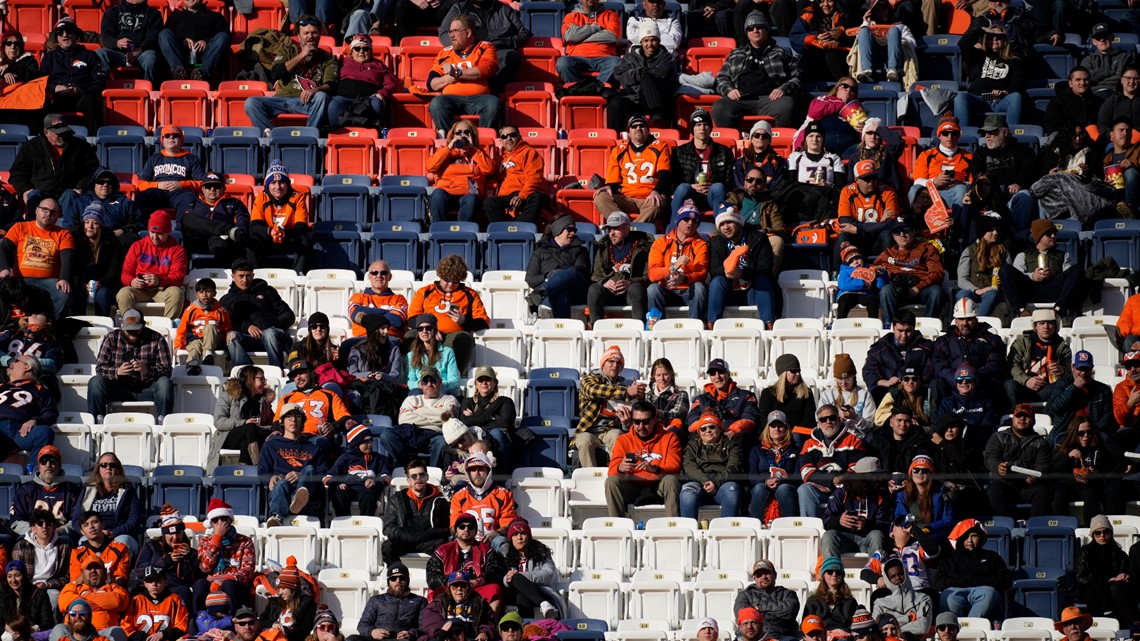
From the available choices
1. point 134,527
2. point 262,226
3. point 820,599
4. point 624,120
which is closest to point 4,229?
point 262,226

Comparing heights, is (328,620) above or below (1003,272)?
below

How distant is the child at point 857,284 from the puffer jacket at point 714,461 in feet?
7.18

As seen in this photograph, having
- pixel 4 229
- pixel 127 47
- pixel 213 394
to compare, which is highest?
pixel 127 47

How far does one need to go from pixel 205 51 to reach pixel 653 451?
6.74 metres

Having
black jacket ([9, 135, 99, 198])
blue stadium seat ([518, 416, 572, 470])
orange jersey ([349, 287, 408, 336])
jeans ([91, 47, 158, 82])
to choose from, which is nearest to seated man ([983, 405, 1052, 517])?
blue stadium seat ([518, 416, 572, 470])

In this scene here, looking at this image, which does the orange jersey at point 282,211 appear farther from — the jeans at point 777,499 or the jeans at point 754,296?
the jeans at point 777,499

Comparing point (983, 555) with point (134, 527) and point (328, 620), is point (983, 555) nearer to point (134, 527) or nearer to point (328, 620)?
point (328, 620)

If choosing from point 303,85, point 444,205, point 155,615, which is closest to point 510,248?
point 444,205

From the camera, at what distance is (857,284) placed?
17672 millimetres

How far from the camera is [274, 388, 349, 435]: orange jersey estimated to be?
1622 centimetres

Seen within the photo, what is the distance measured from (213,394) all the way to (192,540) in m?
1.85

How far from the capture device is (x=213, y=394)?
16969 millimetres

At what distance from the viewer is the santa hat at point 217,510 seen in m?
15.2

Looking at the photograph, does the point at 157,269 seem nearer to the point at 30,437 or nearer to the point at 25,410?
the point at 25,410
